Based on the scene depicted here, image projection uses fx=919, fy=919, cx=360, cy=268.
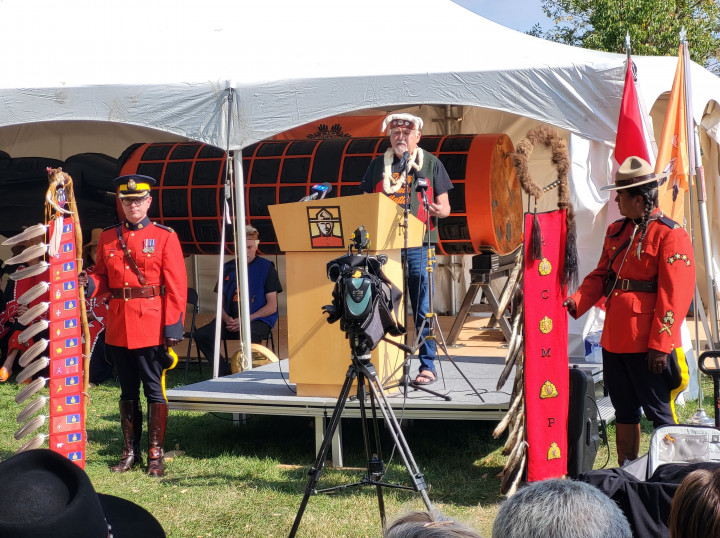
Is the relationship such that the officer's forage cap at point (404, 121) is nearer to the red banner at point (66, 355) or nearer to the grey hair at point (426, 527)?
the red banner at point (66, 355)

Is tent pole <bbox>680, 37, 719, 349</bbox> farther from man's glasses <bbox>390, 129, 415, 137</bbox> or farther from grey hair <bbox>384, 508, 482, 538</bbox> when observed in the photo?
grey hair <bbox>384, 508, 482, 538</bbox>

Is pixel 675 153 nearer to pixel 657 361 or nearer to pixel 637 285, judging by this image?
pixel 637 285

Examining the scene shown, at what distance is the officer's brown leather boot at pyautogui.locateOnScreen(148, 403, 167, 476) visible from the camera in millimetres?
5320

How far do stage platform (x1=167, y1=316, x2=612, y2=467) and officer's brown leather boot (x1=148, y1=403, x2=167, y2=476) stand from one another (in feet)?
0.86

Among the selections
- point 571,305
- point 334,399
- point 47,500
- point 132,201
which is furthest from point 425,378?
point 47,500

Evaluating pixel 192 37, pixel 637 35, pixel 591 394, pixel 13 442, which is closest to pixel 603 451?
pixel 591 394

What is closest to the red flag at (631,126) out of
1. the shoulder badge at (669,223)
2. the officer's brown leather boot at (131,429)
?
the shoulder badge at (669,223)

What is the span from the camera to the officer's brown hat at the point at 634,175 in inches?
171

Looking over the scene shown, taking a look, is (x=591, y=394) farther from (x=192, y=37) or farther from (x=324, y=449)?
(x=192, y=37)

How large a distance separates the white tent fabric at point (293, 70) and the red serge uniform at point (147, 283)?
1.17 metres

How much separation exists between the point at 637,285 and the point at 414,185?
1572mm

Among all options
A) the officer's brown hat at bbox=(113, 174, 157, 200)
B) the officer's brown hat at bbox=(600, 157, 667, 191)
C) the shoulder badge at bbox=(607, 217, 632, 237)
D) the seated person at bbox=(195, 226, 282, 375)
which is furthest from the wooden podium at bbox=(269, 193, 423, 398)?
the seated person at bbox=(195, 226, 282, 375)

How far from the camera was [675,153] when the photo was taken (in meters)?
5.87

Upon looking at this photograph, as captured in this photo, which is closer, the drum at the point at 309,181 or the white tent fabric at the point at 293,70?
the white tent fabric at the point at 293,70
